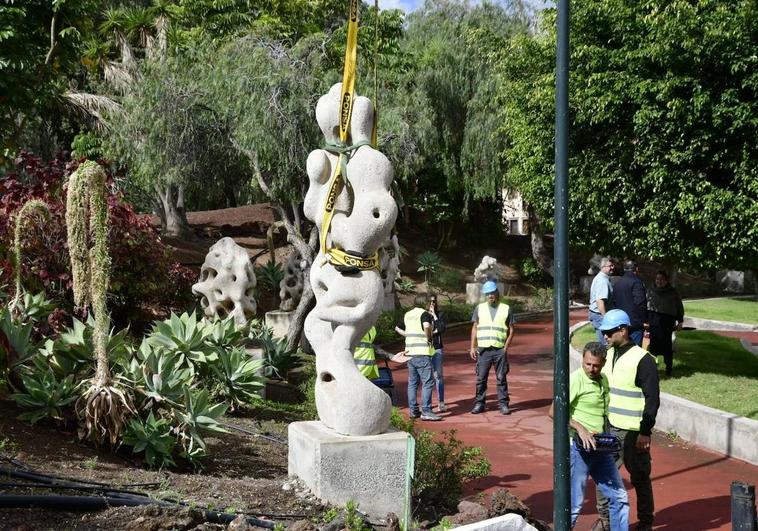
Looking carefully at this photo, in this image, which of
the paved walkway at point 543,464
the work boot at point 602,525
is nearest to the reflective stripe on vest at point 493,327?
the paved walkway at point 543,464

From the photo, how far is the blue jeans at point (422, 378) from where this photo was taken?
12.1 m

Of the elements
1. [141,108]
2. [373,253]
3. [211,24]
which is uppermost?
[211,24]

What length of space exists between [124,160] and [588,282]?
19919mm

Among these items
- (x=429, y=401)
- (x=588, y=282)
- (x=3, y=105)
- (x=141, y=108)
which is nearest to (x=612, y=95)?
(x=429, y=401)

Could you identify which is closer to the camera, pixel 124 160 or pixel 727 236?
pixel 727 236

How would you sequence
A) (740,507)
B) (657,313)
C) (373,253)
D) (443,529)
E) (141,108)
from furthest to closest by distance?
1. (141,108)
2. (657,313)
3. (373,253)
4. (443,529)
5. (740,507)

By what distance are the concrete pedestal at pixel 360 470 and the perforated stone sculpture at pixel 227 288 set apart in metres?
10.5

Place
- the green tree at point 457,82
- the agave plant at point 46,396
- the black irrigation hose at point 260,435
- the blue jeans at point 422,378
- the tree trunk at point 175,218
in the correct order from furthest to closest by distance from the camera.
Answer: the tree trunk at point 175,218, the green tree at point 457,82, the blue jeans at point 422,378, the black irrigation hose at point 260,435, the agave plant at point 46,396

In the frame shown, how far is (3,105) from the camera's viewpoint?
10281 millimetres

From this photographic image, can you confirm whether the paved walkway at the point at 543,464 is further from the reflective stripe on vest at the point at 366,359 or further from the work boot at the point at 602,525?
the reflective stripe on vest at the point at 366,359

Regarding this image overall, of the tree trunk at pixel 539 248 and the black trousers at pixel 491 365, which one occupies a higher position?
the tree trunk at pixel 539 248

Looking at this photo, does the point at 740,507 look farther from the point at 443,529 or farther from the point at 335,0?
the point at 335,0

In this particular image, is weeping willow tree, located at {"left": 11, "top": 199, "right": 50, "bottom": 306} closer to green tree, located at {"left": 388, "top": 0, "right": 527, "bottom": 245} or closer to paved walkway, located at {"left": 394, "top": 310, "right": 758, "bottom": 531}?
paved walkway, located at {"left": 394, "top": 310, "right": 758, "bottom": 531}

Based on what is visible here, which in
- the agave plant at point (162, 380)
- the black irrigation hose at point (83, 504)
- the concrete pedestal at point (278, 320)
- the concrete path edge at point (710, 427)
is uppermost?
the agave plant at point (162, 380)
